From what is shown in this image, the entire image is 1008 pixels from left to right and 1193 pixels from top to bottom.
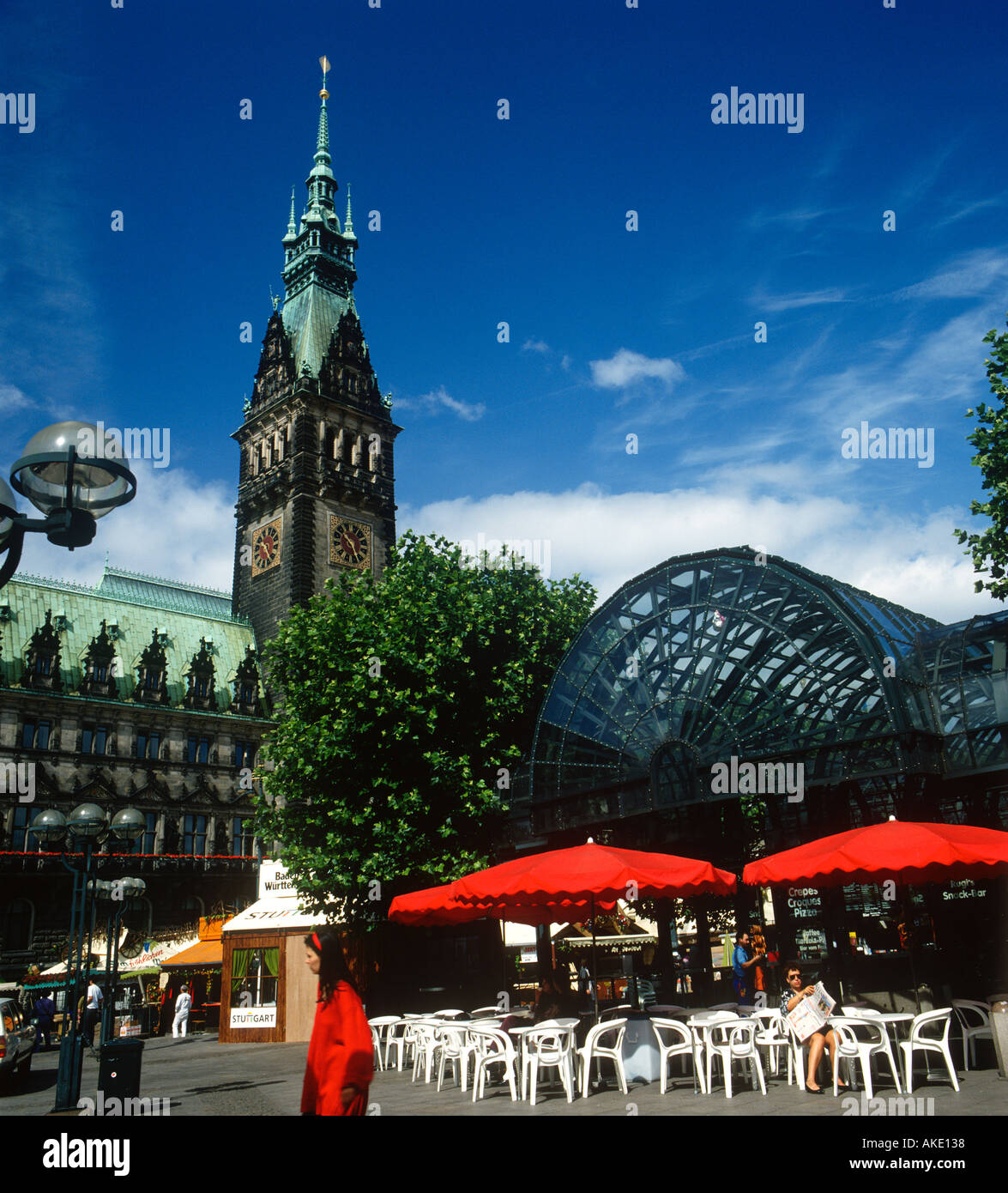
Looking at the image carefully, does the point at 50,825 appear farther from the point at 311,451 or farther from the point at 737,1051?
the point at 311,451

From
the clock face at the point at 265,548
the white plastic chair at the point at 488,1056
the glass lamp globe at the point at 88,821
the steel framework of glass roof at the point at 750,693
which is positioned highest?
the clock face at the point at 265,548

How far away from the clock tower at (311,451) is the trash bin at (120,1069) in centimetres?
5484

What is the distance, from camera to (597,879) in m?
14.3

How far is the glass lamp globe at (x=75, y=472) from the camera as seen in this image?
774 centimetres

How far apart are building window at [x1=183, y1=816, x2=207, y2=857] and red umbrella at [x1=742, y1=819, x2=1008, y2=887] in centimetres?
5702

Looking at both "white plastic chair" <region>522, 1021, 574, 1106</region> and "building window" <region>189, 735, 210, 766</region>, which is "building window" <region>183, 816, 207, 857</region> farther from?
"white plastic chair" <region>522, 1021, 574, 1106</region>

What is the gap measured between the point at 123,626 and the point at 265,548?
38.8 feet

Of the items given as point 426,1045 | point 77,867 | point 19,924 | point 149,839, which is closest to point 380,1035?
point 426,1045

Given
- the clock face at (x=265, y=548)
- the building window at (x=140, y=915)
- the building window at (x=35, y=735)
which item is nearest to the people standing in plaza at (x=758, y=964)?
the building window at (x=140, y=915)

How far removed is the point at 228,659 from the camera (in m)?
74.1

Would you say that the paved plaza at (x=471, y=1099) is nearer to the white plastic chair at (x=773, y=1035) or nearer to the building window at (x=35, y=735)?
the white plastic chair at (x=773, y=1035)

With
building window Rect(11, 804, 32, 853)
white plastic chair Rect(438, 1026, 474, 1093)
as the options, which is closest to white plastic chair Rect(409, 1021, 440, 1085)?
white plastic chair Rect(438, 1026, 474, 1093)

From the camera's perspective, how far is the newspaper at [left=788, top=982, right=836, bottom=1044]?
42.4ft
